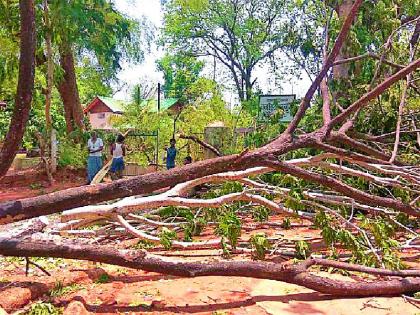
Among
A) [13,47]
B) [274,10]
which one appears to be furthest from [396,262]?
[274,10]

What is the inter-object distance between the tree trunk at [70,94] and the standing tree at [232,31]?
13694 millimetres

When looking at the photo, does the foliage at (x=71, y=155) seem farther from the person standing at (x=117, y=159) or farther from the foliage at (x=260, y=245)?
the foliage at (x=260, y=245)

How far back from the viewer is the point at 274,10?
28562 millimetres

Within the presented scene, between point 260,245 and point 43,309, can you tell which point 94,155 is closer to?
point 260,245

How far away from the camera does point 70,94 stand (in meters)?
15.5

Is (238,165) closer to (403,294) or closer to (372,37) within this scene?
(403,294)

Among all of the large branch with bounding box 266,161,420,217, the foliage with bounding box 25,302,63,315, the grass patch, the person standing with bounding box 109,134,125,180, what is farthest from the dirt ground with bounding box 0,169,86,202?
the large branch with bounding box 266,161,420,217

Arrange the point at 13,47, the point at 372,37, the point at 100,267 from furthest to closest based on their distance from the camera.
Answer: the point at 13,47, the point at 372,37, the point at 100,267

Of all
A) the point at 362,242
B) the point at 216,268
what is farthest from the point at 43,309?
the point at 362,242

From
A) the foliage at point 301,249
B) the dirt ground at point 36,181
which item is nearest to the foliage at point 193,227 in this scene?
the foliage at point 301,249

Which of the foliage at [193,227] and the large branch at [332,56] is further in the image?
the foliage at [193,227]

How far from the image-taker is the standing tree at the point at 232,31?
28500 millimetres

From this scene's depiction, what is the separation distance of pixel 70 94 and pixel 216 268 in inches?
519

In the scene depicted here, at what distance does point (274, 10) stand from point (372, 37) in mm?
21864
